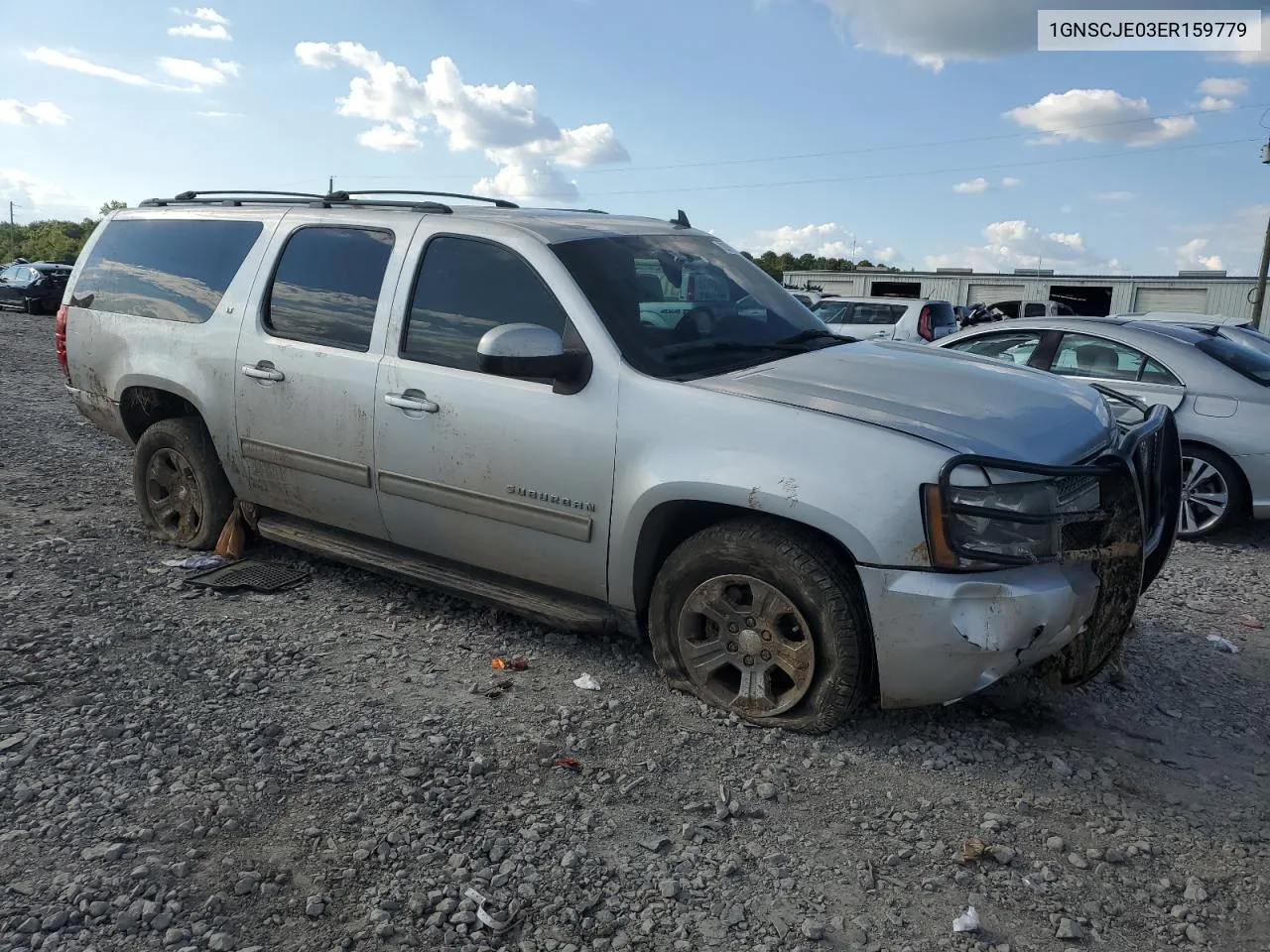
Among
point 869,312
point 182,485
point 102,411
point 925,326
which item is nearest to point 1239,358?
point 182,485

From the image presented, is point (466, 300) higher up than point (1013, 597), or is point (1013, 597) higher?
point (466, 300)

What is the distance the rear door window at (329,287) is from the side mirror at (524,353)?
1010mm

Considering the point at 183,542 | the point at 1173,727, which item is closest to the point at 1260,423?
the point at 1173,727

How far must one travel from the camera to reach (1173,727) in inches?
149

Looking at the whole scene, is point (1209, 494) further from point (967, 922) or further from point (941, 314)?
point (941, 314)

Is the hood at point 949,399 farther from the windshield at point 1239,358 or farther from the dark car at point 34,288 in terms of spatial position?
the dark car at point 34,288

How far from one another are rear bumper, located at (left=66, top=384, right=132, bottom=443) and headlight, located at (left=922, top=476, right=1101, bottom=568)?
4661 mm

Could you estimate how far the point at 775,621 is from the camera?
3502mm

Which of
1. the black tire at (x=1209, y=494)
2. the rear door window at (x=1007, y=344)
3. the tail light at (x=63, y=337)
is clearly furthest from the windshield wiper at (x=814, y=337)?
the tail light at (x=63, y=337)

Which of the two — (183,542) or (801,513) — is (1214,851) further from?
(183,542)

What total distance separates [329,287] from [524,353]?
1.51m

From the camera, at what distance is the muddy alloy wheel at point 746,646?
3.47m

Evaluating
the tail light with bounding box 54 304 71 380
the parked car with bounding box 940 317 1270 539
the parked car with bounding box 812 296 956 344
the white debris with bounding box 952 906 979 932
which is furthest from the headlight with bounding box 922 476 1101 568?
the parked car with bounding box 812 296 956 344

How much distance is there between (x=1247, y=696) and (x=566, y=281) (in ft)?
11.0
